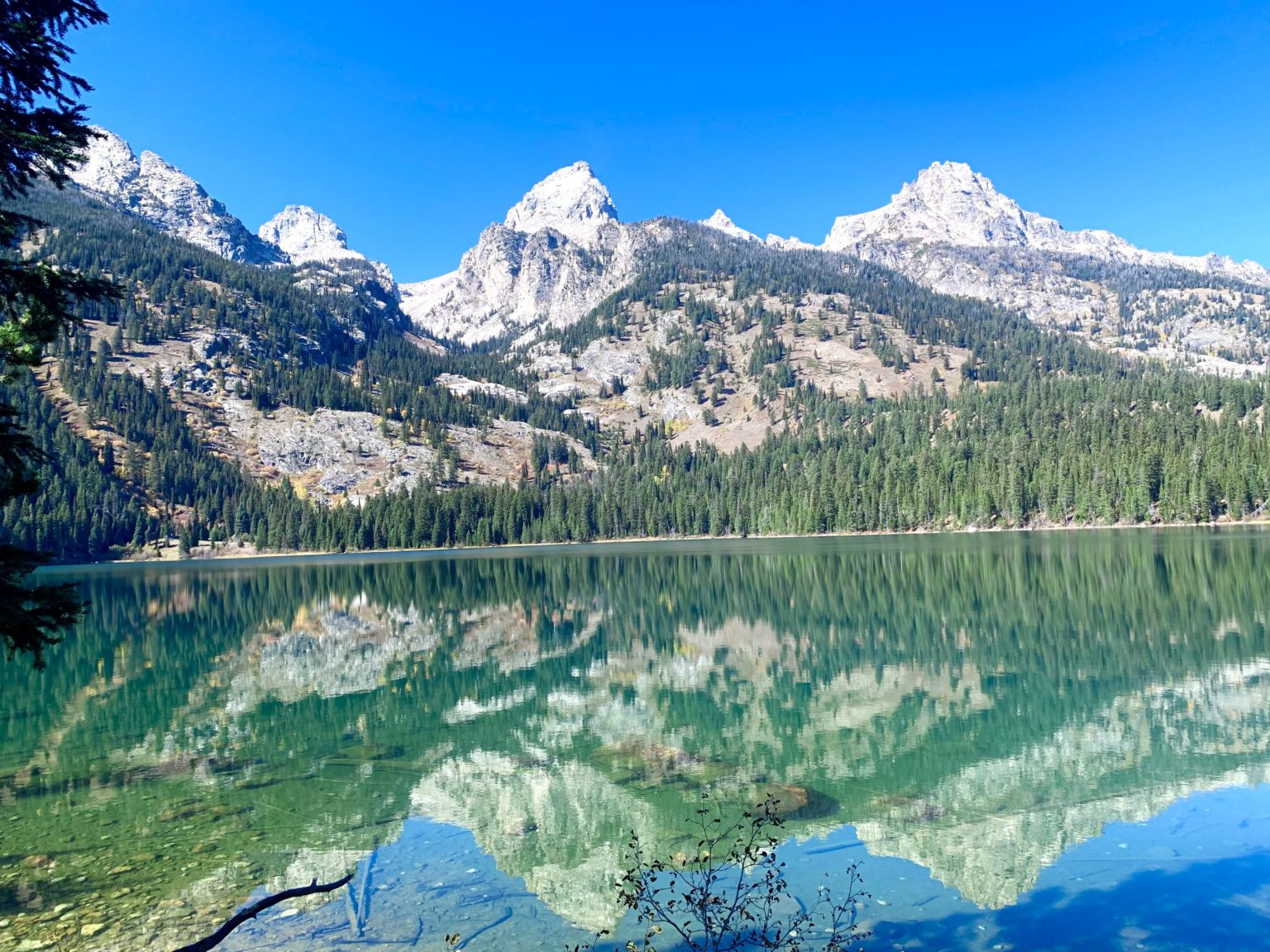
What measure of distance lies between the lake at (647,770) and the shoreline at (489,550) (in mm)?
96798

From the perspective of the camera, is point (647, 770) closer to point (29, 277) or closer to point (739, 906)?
point (739, 906)

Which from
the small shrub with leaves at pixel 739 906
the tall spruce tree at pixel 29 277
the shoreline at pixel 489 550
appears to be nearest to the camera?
the tall spruce tree at pixel 29 277

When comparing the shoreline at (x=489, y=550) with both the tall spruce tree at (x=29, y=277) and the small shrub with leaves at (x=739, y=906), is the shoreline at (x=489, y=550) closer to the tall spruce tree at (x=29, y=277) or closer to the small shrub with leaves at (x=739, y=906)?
the small shrub with leaves at (x=739, y=906)

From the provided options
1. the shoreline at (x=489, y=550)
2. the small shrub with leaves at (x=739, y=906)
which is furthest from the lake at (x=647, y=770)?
the shoreline at (x=489, y=550)

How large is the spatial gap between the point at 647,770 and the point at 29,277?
1843 centimetres

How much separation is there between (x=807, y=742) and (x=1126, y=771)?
27.6 feet

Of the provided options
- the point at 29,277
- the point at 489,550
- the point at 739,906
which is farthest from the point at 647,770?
the point at 489,550

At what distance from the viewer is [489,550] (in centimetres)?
17850

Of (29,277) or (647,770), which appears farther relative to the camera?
(647,770)

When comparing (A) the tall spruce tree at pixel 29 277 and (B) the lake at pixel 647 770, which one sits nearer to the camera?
(A) the tall spruce tree at pixel 29 277

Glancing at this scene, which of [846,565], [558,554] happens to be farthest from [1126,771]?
[558,554]

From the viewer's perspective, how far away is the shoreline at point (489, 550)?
138 meters

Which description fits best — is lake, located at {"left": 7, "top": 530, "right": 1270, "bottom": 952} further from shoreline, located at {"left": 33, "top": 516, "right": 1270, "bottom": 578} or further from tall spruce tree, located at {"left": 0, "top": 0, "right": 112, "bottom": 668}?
shoreline, located at {"left": 33, "top": 516, "right": 1270, "bottom": 578}

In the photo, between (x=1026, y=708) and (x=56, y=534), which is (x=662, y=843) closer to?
(x=1026, y=708)
